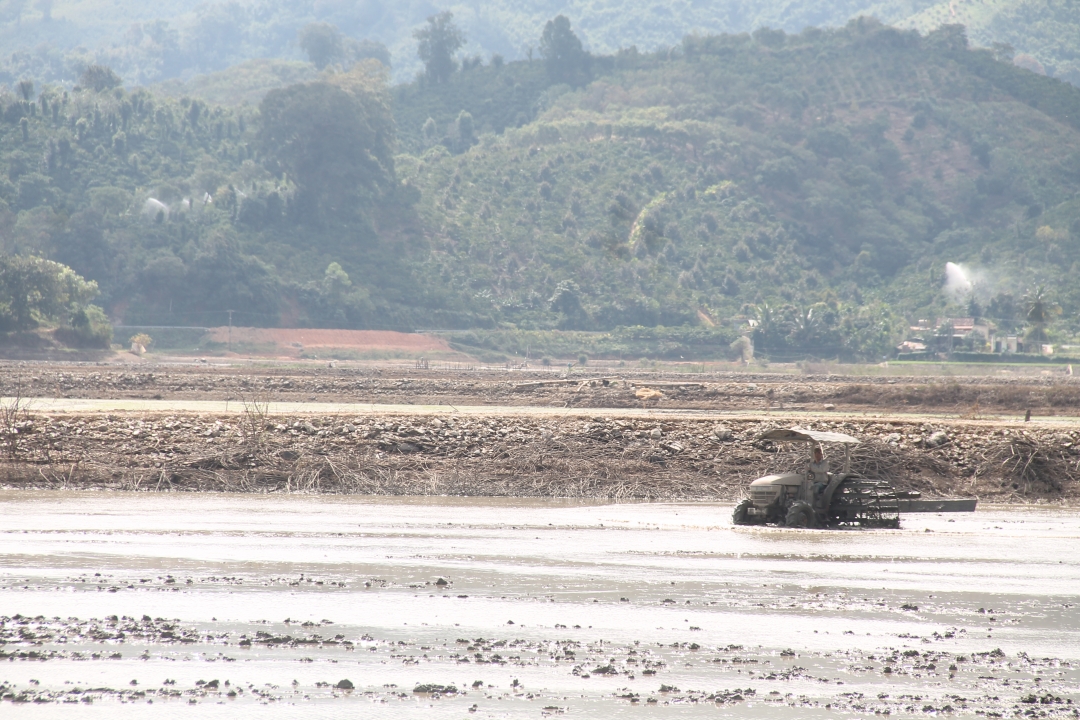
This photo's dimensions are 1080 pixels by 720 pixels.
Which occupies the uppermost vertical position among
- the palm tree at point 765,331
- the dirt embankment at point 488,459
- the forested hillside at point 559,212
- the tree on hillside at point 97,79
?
the tree on hillside at point 97,79

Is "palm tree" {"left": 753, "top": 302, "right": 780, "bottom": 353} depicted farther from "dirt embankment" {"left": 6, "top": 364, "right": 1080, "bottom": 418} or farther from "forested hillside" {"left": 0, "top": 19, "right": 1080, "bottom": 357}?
"dirt embankment" {"left": 6, "top": 364, "right": 1080, "bottom": 418}

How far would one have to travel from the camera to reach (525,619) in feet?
43.3

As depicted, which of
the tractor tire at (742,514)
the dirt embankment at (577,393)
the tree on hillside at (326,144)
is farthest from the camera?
the tree on hillside at (326,144)

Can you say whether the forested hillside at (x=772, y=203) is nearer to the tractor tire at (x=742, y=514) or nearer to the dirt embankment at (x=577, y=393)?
the dirt embankment at (x=577, y=393)

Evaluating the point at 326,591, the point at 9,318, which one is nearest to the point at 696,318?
the point at 9,318

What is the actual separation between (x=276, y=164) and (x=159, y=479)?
127 meters

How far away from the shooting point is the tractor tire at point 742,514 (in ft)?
68.4

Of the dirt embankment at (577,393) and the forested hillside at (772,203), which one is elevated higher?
the forested hillside at (772,203)

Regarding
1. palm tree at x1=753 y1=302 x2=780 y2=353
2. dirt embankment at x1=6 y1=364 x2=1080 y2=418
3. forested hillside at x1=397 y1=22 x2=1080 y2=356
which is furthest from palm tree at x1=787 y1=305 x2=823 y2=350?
dirt embankment at x1=6 y1=364 x2=1080 y2=418

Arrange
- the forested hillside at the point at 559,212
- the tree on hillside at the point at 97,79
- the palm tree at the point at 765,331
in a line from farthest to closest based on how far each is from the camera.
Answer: the tree on hillside at the point at 97,79 < the forested hillside at the point at 559,212 < the palm tree at the point at 765,331

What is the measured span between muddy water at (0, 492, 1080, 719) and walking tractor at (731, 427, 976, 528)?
0.47 meters

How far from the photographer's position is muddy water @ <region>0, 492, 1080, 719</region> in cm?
1027

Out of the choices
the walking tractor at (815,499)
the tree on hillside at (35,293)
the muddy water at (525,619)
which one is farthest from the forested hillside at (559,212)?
the muddy water at (525,619)

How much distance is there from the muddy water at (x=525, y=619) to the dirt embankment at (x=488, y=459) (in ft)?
16.7
